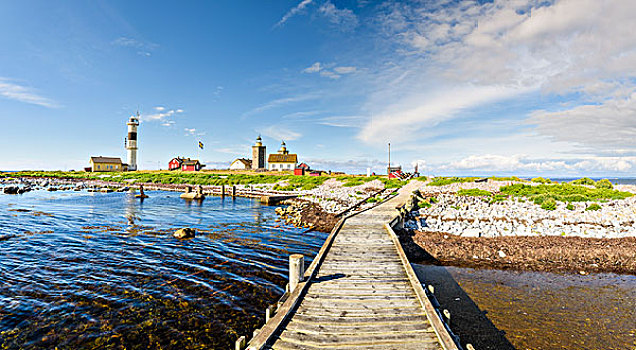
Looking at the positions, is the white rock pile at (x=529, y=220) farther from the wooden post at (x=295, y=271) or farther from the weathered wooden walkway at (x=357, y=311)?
the wooden post at (x=295, y=271)

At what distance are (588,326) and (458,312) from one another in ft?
11.1

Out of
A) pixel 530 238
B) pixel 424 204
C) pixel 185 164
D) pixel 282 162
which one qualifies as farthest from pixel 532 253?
pixel 185 164

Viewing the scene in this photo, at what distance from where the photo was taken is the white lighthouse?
341 feet

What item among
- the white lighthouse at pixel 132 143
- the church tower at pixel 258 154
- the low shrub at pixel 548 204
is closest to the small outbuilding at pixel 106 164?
the white lighthouse at pixel 132 143

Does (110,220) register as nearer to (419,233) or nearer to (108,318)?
(108,318)

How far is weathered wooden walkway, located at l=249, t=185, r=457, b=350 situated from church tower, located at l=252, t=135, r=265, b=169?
91702 mm

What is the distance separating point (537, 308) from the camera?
9594 millimetres

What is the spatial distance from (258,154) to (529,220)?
88236 millimetres

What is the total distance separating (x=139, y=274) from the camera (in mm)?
12172

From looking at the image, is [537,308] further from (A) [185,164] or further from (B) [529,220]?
(A) [185,164]

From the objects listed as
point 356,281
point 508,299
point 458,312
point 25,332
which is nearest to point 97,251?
point 25,332

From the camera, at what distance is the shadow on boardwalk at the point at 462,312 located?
7.95 metres

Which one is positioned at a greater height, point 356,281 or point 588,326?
point 356,281

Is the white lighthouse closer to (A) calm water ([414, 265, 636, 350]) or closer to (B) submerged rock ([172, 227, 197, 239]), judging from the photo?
(B) submerged rock ([172, 227, 197, 239])
